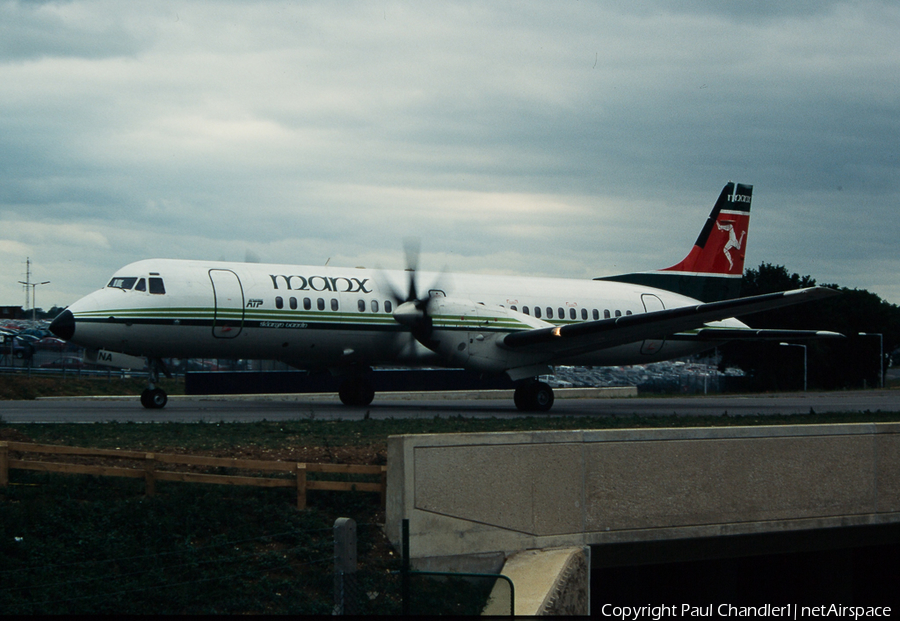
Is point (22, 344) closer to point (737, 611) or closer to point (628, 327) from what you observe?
point (628, 327)

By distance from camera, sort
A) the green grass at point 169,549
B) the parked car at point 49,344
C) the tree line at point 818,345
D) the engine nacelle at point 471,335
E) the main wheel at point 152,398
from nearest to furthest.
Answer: the green grass at point 169,549 → the main wheel at point 152,398 → the engine nacelle at point 471,335 → the tree line at point 818,345 → the parked car at point 49,344

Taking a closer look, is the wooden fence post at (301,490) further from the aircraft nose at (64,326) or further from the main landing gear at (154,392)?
the main landing gear at (154,392)

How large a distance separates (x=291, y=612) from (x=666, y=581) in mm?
7579

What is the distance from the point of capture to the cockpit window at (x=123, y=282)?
71.2 ft

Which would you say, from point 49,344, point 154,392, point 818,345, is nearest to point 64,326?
point 154,392

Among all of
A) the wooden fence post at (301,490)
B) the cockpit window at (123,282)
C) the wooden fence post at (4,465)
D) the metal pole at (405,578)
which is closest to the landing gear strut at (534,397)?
the cockpit window at (123,282)

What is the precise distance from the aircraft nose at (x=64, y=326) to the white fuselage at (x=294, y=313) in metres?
0.11

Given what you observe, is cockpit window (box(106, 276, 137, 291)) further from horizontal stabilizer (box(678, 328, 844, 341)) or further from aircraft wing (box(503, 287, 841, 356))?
horizontal stabilizer (box(678, 328, 844, 341))

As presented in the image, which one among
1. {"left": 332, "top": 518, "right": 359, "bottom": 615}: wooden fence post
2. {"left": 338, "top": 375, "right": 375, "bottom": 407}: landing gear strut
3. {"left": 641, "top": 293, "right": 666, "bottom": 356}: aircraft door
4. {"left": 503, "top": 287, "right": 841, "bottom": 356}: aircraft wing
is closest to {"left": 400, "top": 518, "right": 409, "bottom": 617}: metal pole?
{"left": 332, "top": 518, "right": 359, "bottom": 615}: wooden fence post

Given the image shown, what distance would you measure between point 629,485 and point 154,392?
14.0 meters

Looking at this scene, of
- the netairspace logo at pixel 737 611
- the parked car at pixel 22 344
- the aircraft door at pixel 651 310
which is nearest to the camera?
the netairspace logo at pixel 737 611

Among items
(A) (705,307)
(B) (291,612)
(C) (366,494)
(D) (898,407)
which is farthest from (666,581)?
(D) (898,407)

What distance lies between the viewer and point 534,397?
24.4 meters

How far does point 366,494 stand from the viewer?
1158 centimetres
